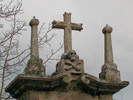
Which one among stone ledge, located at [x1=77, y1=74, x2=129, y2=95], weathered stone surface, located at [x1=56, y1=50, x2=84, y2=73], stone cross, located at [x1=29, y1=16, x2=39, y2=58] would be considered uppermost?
stone cross, located at [x1=29, y1=16, x2=39, y2=58]

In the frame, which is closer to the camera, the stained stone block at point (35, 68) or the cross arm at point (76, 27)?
the stained stone block at point (35, 68)

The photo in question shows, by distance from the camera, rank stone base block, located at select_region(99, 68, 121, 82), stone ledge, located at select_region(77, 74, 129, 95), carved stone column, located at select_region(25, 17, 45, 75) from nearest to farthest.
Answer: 1. carved stone column, located at select_region(25, 17, 45, 75)
2. stone ledge, located at select_region(77, 74, 129, 95)
3. stone base block, located at select_region(99, 68, 121, 82)

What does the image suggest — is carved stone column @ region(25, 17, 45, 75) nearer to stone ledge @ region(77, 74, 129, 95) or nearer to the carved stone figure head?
the carved stone figure head

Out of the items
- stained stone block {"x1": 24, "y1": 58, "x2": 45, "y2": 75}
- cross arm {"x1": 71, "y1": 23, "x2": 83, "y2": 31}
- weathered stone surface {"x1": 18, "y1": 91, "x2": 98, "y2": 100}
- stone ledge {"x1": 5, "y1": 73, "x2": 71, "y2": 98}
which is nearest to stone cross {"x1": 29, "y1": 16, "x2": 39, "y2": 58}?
stained stone block {"x1": 24, "y1": 58, "x2": 45, "y2": 75}

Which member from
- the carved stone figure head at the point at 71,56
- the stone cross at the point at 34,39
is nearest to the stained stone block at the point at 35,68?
the stone cross at the point at 34,39

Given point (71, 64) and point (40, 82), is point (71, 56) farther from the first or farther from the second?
point (40, 82)

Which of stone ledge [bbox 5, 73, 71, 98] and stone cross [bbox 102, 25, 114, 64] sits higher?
stone cross [bbox 102, 25, 114, 64]

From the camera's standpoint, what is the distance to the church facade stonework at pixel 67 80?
25.1 feet

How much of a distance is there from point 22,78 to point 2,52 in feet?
19.3

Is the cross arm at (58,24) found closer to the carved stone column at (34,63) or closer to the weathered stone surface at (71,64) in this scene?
the carved stone column at (34,63)

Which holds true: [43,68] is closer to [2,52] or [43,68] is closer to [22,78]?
[22,78]

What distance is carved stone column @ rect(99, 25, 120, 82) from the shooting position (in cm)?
835

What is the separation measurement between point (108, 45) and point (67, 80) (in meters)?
1.64

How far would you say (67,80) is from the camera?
7.71 m
